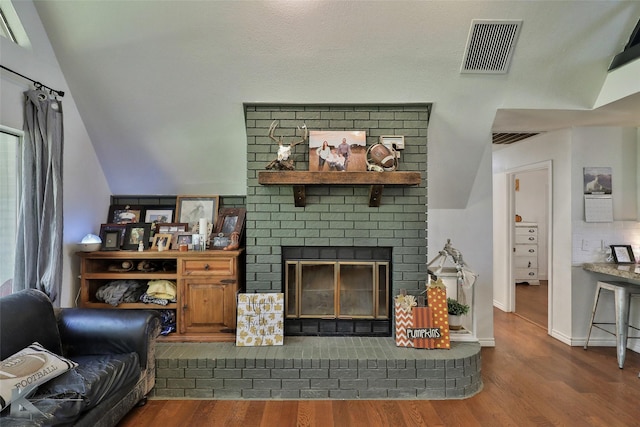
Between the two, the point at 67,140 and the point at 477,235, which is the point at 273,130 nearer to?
the point at 67,140

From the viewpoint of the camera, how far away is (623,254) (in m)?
3.26

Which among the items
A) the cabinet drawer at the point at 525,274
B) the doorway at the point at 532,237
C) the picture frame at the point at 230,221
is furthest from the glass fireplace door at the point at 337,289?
the cabinet drawer at the point at 525,274

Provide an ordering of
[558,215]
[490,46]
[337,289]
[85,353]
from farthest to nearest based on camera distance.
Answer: [558,215] < [337,289] < [490,46] < [85,353]

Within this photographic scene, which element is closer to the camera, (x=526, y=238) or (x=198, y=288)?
(x=198, y=288)

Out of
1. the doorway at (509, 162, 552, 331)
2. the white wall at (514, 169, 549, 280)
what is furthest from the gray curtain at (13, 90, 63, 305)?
the white wall at (514, 169, 549, 280)

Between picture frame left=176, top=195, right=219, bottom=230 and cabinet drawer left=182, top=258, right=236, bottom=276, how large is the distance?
546 mm

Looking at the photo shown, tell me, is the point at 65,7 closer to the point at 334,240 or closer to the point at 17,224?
the point at 17,224

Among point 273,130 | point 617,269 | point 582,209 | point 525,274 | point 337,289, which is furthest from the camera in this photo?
point 525,274

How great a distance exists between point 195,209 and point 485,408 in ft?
9.51

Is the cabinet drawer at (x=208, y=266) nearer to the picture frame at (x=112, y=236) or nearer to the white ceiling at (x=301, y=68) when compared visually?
the picture frame at (x=112, y=236)

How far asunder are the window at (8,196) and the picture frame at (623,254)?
5117mm

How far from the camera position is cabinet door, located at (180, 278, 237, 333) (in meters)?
2.75

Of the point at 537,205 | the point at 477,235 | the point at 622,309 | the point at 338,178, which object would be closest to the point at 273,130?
the point at 338,178

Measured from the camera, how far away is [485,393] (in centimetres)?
247
